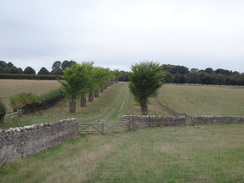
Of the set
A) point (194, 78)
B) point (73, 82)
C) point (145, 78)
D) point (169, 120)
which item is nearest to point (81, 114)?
point (73, 82)

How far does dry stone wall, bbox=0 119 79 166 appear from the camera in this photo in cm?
1208

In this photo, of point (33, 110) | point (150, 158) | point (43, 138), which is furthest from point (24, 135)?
point (33, 110)

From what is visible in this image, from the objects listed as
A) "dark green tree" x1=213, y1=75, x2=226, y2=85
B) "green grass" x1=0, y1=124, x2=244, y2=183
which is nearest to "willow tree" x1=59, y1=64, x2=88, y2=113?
"green grass" x1=0, y1=124, x2=244, y2=183

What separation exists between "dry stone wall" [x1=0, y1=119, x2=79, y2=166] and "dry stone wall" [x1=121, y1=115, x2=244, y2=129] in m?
9.19

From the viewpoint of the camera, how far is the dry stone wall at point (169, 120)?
2862 centimetres

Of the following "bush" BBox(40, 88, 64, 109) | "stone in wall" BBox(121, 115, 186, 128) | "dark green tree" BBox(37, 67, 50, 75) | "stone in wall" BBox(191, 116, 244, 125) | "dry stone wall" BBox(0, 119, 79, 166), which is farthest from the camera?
"dark green tree" BBox(37, 67, 50, 75)

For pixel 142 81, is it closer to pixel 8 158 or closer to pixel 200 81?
pixel 8 158

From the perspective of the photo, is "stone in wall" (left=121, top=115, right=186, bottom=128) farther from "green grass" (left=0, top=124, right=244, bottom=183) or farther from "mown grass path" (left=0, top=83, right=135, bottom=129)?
"green grass" (left=0, top=124, right=244, bottom=183)

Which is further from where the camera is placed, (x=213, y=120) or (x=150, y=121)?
(x=213, y=120)

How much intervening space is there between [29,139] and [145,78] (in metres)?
30.3

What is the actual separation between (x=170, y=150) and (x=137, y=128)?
1368cm

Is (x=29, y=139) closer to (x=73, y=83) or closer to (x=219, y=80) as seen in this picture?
(x=73, y=83)

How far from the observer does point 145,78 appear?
43062 mm

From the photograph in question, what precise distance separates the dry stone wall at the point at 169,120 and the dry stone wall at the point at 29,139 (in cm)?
919
